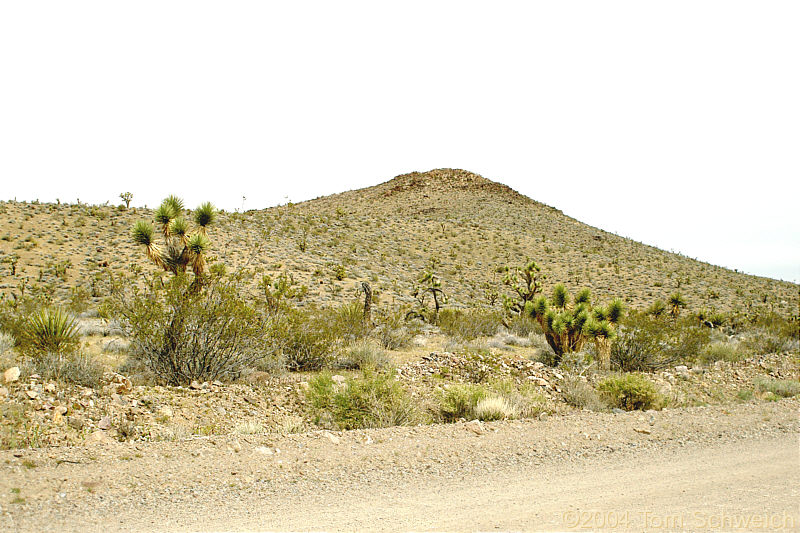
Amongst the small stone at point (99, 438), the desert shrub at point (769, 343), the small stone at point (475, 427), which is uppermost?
the desert shrub at point (769, 343)

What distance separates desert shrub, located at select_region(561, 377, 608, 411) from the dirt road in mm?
1787

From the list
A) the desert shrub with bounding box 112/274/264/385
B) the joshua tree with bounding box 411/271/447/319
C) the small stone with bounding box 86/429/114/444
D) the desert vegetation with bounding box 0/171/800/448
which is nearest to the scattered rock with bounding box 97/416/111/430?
the desert vegetation with bounding box 0/171/800/448

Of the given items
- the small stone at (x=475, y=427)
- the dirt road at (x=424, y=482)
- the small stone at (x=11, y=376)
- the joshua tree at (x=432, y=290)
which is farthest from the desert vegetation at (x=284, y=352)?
the dirt road at (x=424, y=482)

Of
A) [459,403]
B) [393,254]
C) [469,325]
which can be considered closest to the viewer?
[459,403]

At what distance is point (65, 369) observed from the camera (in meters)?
8.70

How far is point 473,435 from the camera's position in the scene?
23.3 feet

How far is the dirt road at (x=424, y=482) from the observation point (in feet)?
15.3

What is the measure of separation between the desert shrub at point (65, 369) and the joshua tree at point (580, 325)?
416 inches

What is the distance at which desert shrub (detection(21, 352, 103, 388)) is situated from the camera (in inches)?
338

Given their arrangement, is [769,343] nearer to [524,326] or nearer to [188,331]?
[524,326]

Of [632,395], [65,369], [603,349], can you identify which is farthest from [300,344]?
[603,349]

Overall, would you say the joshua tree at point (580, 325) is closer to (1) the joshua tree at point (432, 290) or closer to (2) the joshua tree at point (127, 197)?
(1) the joshua tree at point (432, 290)

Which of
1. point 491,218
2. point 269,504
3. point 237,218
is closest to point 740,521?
point 269,504

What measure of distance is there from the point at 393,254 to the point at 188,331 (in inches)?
1323
